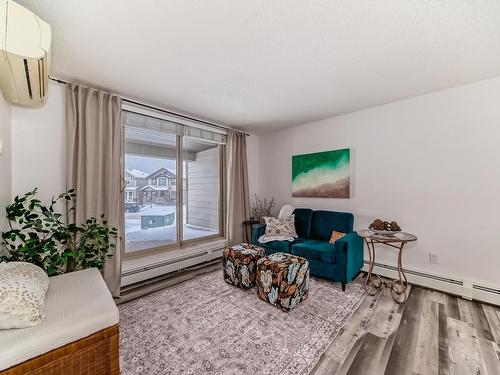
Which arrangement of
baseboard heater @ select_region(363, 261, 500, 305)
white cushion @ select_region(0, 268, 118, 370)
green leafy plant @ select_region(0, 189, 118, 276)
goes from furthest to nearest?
baseboard heater @ select_region(363, 261, 500, 305) < green leafy plant @ select_region(0, 189, 118, 276) < white cushion @ select_region(0, 268, 118, 370)

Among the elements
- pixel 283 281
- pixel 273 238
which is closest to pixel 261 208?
pixel 273 238

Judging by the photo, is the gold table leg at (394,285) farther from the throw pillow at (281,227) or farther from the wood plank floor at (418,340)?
the throw pillow at (281,227)

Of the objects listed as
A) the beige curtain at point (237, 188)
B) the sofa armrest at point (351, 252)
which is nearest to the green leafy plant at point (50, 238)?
the beige curtain at point (237, 188)

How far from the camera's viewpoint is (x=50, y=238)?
1.83 meters

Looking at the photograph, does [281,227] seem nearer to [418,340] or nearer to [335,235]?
[335,235]

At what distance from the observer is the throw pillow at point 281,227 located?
326 cm

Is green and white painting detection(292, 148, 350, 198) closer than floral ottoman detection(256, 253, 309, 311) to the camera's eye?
No

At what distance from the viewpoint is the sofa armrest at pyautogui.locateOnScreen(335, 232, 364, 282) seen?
8.09 feet

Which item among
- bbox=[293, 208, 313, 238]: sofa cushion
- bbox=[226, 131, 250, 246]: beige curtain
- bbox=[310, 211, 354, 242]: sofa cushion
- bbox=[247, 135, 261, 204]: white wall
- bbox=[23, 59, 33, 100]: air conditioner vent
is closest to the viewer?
bbox=[23, 59, 33, 100]: air conditioner vent

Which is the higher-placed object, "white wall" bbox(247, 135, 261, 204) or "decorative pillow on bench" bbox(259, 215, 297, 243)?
"white wall" bbox(247, 135, 261, 204)

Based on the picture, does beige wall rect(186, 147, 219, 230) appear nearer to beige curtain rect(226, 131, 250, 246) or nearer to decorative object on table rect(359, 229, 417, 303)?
beige curtain rect(226, 131, 250, 246)

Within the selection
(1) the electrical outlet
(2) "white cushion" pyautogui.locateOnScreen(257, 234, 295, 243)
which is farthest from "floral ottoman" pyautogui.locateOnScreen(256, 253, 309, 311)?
(1) the electrical outlet

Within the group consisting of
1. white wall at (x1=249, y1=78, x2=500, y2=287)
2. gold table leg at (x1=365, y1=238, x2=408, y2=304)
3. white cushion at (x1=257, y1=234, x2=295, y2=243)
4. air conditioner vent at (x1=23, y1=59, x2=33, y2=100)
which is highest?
air conditioner vent at (x1=23, y1=59, x2=33, y2=100)

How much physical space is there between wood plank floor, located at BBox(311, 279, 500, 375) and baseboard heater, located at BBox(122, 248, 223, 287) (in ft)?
7.24
